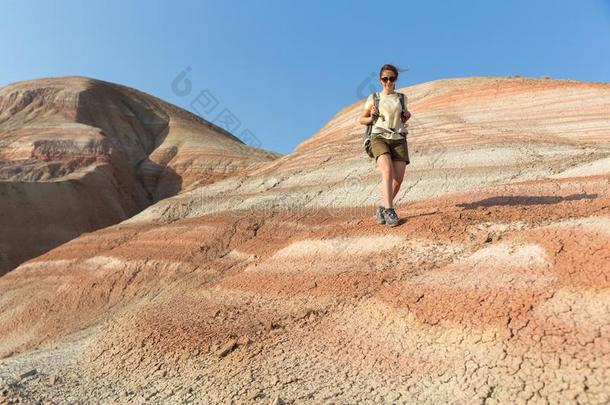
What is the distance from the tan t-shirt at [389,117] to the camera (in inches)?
184

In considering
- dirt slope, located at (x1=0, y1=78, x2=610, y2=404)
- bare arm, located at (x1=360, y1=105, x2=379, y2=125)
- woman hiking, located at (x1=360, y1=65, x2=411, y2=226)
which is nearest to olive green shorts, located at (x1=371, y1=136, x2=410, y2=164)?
woman hiking, located at (x1=360, y1=65, x2=411, y2=226)

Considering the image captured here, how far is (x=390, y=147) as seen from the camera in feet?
15.5

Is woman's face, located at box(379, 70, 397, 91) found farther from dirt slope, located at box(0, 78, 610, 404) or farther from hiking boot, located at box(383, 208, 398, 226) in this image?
dirt slope, located at box(0, 78, 610, 404)

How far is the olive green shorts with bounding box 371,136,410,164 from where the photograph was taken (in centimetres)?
470

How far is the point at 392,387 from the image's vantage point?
251cm

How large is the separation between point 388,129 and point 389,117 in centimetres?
12

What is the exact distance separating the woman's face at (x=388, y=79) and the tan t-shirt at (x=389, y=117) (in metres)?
0.08

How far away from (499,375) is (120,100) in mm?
46647

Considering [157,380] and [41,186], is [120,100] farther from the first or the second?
[157,380]

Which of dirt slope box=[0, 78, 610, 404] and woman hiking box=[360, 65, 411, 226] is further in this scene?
woman hiking box=[360, 65, 411, 226]

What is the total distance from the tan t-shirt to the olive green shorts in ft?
0.14

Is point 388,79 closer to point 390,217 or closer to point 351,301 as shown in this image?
point 390,217

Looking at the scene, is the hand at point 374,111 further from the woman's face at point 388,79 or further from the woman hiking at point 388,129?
the woman's face at point 388,79

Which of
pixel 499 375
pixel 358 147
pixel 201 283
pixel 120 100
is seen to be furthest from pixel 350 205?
pixel 120 100
